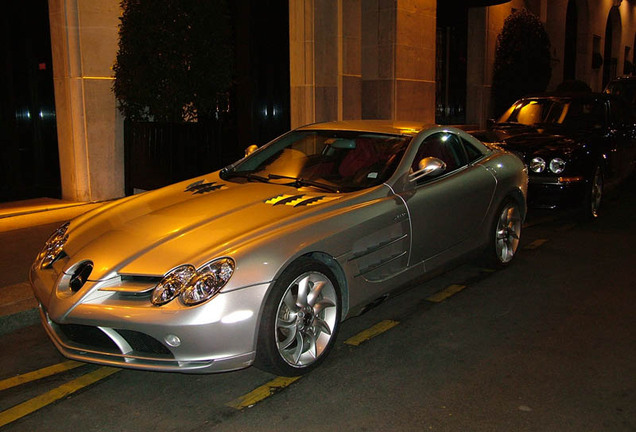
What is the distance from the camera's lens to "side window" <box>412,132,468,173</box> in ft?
17.9

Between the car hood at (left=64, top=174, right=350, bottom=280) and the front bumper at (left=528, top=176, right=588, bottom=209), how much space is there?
4.46 meters

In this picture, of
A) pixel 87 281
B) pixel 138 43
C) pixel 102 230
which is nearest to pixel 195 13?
pixel 138 43

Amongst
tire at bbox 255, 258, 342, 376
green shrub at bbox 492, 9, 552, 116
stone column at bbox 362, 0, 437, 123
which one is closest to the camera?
tire at bbox 255, 258, 342, 376

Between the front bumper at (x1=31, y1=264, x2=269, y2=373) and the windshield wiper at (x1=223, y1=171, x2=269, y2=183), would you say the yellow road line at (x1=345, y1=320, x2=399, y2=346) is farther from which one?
the windshield wiper at (x1=223, y1=171, x2=269, y2=183)

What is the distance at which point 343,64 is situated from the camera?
43.8ft

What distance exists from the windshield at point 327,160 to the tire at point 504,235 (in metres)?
1.51

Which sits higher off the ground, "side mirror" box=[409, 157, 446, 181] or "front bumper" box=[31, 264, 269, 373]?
"side mirror" box=[409, 157, 446, 181]

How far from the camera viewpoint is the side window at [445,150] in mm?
5457

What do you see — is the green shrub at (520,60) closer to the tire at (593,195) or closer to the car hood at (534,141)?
the car hood at (534,141)

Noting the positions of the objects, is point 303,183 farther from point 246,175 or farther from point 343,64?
A: point 343,64

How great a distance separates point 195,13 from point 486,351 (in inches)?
254

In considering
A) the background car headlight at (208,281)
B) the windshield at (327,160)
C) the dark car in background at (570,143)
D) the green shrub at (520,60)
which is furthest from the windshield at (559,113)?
the green shrub at (520,60)

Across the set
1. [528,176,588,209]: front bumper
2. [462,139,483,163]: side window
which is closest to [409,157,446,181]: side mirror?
[462,139,483,163]: side window

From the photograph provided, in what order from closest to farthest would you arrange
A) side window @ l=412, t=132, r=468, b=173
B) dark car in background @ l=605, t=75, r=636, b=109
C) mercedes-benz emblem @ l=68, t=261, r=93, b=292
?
mercedes-benz emblem @ l=68, t=261, r=93, b=292 < side window @ l=412, t=132, r=468, b=173 < dark car in background @ l=605, t=75, r=636, b=109
